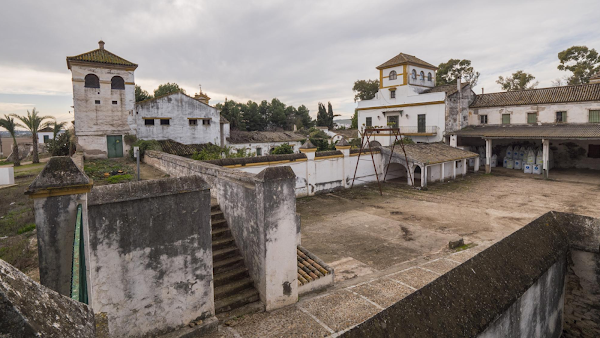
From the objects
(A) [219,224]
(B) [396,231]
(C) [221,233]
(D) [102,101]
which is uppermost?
Result: (D) [102,101]

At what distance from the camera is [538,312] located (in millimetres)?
3459

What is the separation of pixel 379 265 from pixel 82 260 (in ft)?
23.9

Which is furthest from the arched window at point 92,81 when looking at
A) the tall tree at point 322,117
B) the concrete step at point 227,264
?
the tall tree at point 322,117

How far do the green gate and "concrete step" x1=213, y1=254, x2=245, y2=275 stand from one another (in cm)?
322

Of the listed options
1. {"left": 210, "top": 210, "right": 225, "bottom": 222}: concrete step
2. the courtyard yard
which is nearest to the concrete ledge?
→ {"left": 210, "top": 210, "right": 225, "bottom": 222}: concrete step

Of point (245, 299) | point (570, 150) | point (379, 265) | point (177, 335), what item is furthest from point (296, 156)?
point (570, 150)

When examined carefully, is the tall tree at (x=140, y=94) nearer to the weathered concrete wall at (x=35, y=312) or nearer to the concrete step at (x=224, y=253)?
the concrete step at (x=224, y=253)

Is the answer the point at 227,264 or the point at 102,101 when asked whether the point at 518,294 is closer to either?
the point at 227,264

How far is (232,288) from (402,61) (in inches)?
1178

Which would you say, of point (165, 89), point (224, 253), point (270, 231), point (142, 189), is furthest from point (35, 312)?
point (165, 89)

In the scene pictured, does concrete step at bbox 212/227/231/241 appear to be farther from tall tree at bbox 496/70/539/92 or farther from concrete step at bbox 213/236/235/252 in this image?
tall tree at bbox 496/70/539/92

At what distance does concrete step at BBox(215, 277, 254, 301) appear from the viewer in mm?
6016

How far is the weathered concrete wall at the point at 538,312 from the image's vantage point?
2.91 meters

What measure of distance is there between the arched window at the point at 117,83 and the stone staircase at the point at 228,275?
1772 cm
